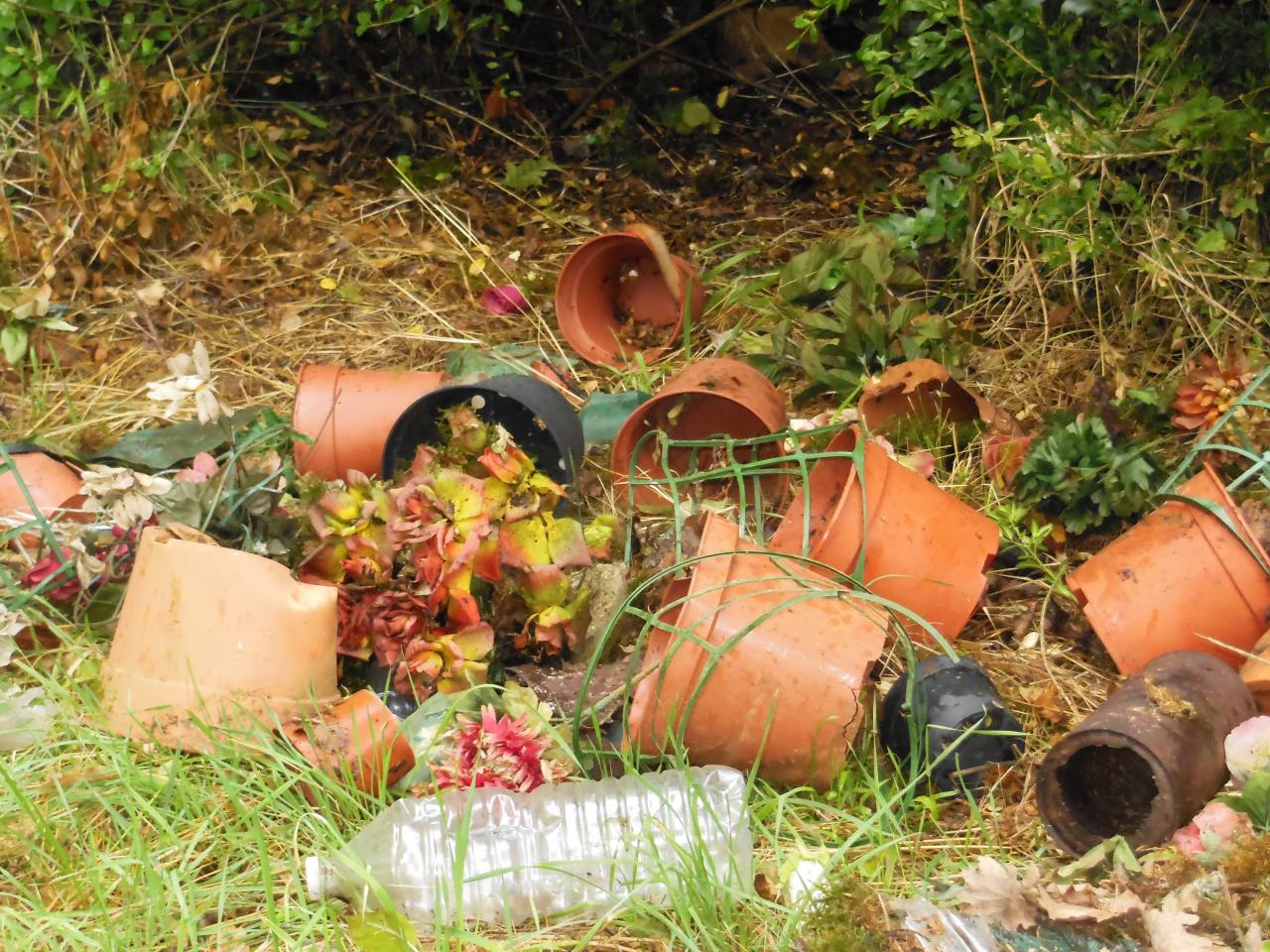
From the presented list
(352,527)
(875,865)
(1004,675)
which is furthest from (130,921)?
(1004,675)

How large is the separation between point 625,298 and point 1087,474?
150 cm

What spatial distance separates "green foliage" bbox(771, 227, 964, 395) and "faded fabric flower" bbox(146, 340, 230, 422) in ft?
4.29

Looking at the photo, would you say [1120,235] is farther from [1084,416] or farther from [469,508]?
[469,508]

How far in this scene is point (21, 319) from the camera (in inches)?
130

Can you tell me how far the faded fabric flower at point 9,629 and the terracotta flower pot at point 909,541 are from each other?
1329mm

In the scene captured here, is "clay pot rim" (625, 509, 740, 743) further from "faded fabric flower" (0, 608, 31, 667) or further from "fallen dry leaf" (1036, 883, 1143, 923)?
"faded fabric flower" (0, 608, 31, 667)

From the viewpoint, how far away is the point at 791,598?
6.36 ft

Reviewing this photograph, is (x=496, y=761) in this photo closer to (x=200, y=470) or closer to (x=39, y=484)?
(x=200, y=470)

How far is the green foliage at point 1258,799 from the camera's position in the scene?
5.17ft

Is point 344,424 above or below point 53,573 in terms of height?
Answer: above

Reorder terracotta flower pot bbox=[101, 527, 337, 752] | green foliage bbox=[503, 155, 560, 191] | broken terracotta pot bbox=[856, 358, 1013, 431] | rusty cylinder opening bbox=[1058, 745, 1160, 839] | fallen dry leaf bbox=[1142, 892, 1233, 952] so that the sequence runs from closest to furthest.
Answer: fallen dry leaf bbox=[1142, 892, 1233, 952] < rusty cylinder opening bbox=[1058, 745, 1160, 839] < terracotta flower pot bbox=[101, 527, 337, 752] < broken terracotta pot bbox=[856, 358, 1013, 431] < green foliage bbox=[503, 155, 560, 191]

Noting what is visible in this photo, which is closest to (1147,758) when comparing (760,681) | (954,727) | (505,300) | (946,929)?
(954,727)

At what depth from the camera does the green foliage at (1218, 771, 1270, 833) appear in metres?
1.58

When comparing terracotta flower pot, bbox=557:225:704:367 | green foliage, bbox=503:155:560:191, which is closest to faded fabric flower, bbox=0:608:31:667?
terracotta flower pot, bbox=557:225:704:367
